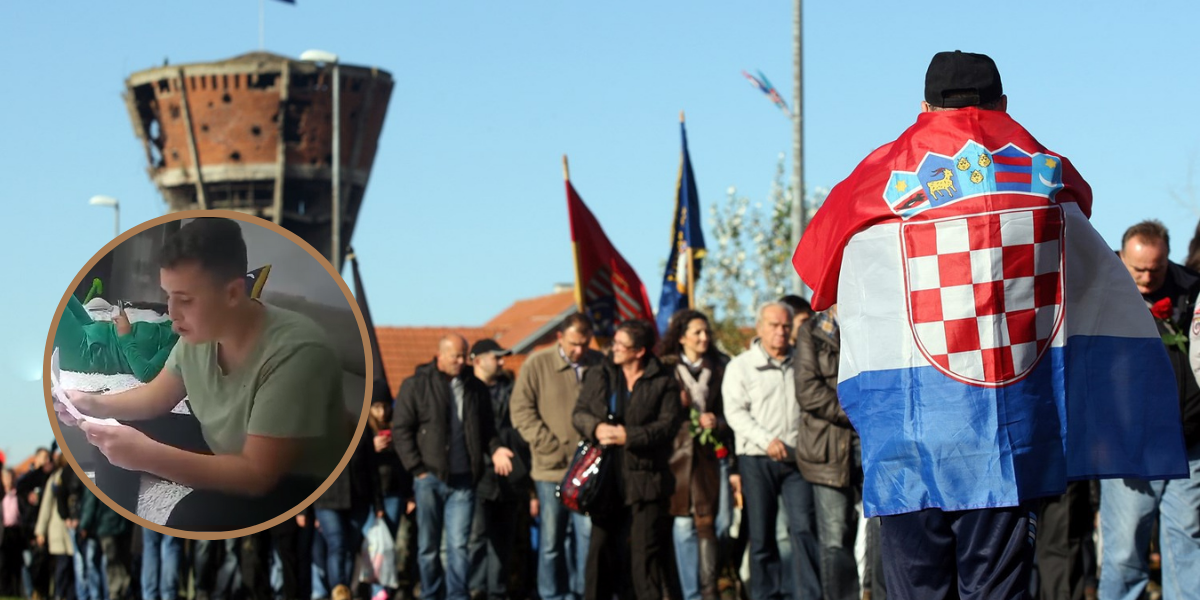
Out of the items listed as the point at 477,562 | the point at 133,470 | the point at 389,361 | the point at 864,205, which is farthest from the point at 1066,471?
the point at 389,361

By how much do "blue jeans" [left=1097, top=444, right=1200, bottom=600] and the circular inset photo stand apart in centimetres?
454

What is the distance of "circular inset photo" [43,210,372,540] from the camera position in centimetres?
554

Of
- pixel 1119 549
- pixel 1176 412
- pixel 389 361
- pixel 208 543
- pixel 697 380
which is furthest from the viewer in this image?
pixel 389 361

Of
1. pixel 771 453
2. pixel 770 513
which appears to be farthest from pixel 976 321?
pixel 770 513

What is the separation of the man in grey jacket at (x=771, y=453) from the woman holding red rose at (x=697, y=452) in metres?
0.54

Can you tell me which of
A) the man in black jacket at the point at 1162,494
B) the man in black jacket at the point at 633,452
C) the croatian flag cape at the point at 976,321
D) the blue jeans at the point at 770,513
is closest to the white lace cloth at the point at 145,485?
the croatian flag cape at the point at 976,321

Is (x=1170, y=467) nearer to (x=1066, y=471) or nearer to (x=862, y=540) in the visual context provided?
(x=1066, y=471)

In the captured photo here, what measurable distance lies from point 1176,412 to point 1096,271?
63cm

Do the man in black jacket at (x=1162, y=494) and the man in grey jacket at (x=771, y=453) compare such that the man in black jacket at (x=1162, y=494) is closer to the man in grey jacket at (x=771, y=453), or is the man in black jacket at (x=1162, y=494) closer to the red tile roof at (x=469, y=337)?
the man in grey jacket at (x=771, y=453)

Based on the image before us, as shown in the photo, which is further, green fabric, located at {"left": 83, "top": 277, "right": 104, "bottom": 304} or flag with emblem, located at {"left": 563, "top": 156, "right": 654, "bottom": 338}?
flag with emblem, located at {"left": 563, "top": 156, "right": 654, "bottom": 338}

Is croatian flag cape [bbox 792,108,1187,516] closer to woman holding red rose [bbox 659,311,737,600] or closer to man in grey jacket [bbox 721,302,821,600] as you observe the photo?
man in grey jacket [bbox 721,302,821,600]

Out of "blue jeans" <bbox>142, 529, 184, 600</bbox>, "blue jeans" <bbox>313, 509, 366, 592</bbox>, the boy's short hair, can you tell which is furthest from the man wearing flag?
"blue jeans" <bbox>142, 529, 184, 600</bbox>

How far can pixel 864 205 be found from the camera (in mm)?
5473

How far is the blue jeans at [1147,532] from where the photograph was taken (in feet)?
26.7
